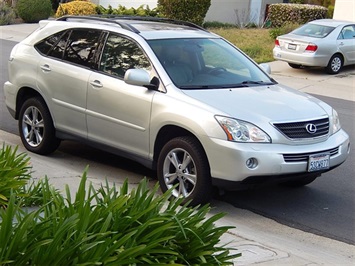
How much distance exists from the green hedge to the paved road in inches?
782

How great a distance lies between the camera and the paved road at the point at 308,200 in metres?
7.07

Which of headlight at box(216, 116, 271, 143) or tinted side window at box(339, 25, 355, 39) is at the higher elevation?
headlight at box(216, 116, 271, 143)

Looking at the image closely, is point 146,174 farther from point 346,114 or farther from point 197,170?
point 346,114

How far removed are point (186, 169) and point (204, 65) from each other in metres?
1.49

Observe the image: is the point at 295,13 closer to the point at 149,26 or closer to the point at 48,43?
the point at 48,43

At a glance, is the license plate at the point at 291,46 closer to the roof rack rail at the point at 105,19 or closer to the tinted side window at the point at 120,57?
the roof rack rail at the point at 105,19

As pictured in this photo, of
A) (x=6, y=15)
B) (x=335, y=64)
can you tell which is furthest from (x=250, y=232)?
(x=6, y=15)

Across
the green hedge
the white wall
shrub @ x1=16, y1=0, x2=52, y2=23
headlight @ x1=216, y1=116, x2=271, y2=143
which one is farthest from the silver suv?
Answer: shrub @ x1=16, y1=0, x2=52, y2=23

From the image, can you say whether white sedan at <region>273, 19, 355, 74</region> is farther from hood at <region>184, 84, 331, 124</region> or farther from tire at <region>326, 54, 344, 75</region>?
hood at <region>184, 84, 331, 124</region>

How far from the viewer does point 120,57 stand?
A: 26.9 ft

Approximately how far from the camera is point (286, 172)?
6.92 m

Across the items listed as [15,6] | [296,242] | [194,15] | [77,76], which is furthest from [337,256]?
[15,6]

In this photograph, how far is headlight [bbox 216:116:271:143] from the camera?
6.86 meters

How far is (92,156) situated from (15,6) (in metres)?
25.6
